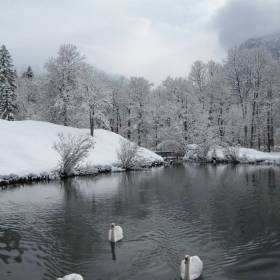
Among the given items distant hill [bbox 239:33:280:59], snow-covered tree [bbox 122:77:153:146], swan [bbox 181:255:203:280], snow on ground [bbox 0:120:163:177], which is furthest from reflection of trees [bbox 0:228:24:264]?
distant hill [bbox 239:33:280:59]

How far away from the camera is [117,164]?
105ft

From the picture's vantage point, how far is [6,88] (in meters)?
49.4

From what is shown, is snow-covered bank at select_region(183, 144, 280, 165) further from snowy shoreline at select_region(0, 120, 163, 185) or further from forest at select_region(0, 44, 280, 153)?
snowy shoreline at select_region(0, 120, 163, 185)

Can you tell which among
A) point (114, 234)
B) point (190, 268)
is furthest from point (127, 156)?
point (190, 268)

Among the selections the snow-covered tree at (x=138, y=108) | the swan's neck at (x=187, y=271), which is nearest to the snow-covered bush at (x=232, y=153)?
the snow-covered tree at (x=138, y=108)

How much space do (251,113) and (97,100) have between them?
81.1ft

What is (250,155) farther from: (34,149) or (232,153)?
(34,149)

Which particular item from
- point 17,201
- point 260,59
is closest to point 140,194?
point 17,201

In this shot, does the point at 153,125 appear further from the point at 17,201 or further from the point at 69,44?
the point at 17,201

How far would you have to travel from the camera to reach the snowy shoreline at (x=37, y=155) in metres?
23.1

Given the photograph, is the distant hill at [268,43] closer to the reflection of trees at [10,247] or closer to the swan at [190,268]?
the swan at [190,268]

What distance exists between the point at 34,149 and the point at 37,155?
1417mm

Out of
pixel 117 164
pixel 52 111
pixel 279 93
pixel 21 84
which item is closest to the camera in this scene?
pixel 117 164

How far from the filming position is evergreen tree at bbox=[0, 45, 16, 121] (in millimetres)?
49047
